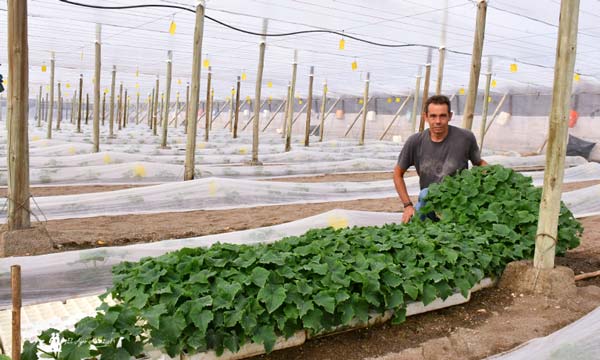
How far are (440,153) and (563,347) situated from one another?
6.72 feet

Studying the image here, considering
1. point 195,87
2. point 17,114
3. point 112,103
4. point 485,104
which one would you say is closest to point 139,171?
point 195,87

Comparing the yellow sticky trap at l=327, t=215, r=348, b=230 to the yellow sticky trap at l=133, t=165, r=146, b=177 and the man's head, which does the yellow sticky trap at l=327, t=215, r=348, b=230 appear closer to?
the man's head

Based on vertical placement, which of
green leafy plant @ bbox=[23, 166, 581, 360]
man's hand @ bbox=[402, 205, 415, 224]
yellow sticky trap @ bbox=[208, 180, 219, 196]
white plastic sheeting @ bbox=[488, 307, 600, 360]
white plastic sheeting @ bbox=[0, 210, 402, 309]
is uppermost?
man's hand @ bbox=[402, 205, 415, 224]

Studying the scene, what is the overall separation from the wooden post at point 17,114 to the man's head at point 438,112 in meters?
3.24

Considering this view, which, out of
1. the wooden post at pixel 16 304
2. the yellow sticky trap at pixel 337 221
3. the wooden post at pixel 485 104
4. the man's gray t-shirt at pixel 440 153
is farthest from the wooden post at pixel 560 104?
the wooden post at pixel 485 104

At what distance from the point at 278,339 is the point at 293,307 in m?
0.18

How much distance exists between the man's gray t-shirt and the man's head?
0.44 ft

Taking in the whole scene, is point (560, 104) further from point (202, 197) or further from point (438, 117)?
point (202, 197)

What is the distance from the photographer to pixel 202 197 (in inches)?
288

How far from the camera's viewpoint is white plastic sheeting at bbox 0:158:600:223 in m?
6.36

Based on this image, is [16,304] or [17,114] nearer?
[16,304]

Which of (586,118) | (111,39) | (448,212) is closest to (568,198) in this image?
(448,212)

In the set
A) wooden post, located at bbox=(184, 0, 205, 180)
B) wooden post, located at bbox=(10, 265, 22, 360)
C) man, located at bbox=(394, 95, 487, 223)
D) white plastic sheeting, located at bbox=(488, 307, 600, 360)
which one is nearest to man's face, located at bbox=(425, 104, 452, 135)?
man, located at bbox=(394, 95, 487, 223)

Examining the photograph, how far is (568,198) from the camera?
757 centimetres
